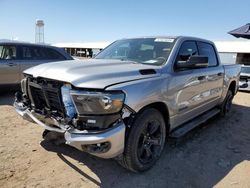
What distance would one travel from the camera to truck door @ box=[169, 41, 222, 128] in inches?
157

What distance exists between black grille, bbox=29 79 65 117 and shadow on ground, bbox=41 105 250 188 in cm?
91

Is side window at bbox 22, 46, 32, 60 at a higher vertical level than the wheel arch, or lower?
higher

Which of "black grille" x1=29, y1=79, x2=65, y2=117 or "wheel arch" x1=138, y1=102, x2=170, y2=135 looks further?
"wheel arch" x1=138, y1=102, x2=170, y2=135

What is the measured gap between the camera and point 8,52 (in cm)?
764

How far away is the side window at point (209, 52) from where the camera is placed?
5196 millimetres

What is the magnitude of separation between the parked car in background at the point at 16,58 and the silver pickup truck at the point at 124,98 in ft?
12.8

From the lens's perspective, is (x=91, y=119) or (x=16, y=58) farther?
(x=16, y=58)

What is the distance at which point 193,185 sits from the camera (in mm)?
3322

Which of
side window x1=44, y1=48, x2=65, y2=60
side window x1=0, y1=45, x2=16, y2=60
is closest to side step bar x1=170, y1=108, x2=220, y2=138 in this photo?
side window x1=44, y1=48, x2=65, y2=60

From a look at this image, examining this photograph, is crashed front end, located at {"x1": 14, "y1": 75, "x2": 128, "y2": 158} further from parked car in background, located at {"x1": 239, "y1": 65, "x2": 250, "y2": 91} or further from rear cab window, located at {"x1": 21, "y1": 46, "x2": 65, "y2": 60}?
parked car in background, located at {"x1": 239, "y1": 65, "x2": 250, "y2": 91}

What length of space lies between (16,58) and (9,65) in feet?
0.99

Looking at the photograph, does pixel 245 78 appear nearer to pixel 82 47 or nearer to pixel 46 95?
pixel 46 95

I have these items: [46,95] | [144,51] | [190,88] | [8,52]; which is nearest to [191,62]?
[190,88]

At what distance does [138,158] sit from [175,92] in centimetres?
116
